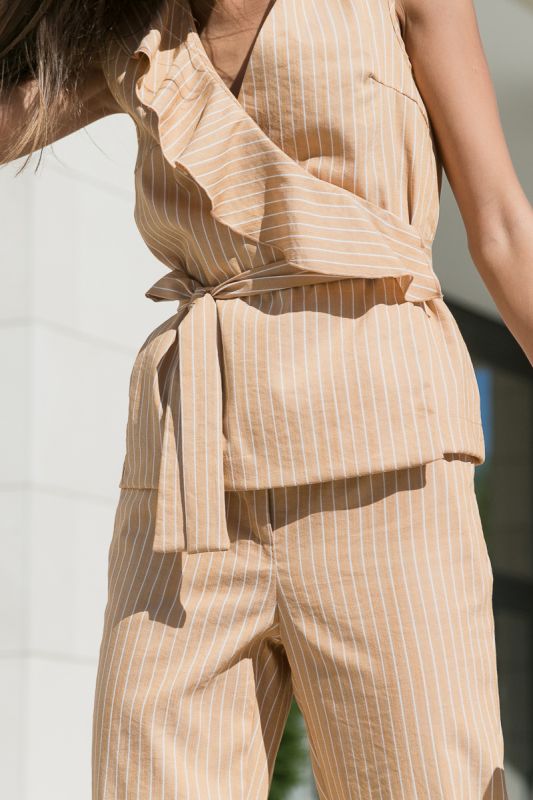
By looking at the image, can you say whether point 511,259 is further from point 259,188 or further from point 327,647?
point 327,647

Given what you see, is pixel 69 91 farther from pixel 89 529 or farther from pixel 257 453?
pixel 89 529

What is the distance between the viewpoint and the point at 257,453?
115 cm

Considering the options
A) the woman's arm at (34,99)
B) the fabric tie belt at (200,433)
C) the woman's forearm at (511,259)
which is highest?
the woman's arm at (34,99)

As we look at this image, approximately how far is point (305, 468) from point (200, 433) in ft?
0.34

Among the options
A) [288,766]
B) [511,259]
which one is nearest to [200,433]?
[511,259]

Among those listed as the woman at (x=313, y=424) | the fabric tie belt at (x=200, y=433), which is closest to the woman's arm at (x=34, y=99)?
the woman at (x=313, y=424)

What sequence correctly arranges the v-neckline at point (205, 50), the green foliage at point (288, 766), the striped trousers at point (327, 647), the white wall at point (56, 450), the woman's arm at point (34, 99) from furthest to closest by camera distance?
the green foliage at point (288, 766)
the white wall at point (56, 450)
the woman's arm at point (34, 99)
the v-neckline at point (205, 50)
the striped trousers at point (327, 647)

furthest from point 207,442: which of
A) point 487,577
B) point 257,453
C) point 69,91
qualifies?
point 69,91

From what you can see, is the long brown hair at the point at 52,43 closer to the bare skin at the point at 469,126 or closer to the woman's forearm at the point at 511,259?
the bare skin at the point at 469,126

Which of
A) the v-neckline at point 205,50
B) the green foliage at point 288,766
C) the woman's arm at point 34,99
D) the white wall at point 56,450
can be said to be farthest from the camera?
the green foliage at point 288,766

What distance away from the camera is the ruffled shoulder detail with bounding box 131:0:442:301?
3.78 ft

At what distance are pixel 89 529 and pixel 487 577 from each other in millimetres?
2127

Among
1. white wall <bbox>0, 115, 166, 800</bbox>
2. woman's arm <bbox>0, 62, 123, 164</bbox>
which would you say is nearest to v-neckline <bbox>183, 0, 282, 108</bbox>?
woman's arm <bbox>0, 62, 123, 164</bbox>

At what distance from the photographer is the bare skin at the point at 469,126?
1.18 m
